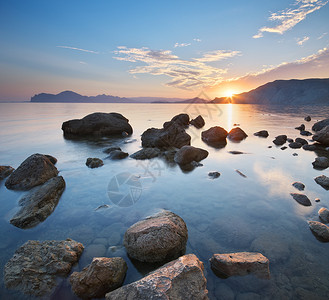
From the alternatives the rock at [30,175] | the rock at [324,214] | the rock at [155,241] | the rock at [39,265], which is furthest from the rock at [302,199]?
the rock at [30,175]

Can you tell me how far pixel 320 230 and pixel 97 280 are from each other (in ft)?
23.2

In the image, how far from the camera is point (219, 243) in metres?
6.32

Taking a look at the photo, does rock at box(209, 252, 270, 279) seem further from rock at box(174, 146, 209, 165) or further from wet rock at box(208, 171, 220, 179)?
rock at box(174, 146, 209, 165)

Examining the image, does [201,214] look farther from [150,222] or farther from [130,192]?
[130,192]

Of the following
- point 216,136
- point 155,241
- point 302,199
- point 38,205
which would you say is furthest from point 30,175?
point 216,136

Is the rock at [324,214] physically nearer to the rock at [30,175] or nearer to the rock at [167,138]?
the rock at [30,175]

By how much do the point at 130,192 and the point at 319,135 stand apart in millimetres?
19873

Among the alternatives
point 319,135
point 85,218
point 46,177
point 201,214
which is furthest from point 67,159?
point 319,135

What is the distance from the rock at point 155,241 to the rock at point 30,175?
7254 millimetres

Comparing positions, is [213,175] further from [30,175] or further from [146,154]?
[30,175]

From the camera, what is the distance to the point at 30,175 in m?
10.4

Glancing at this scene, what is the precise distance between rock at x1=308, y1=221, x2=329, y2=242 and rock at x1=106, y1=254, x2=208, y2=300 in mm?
4900

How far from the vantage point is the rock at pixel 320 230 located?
6336 millimetres

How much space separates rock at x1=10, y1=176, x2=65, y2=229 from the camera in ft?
24.1
